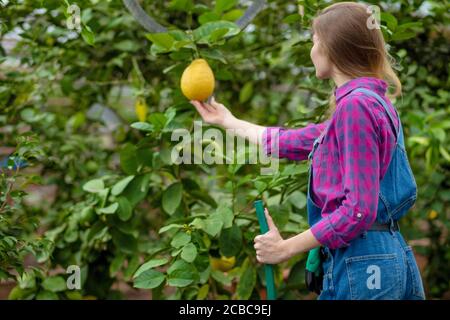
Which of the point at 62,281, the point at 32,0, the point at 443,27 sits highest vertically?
the point at 32,0

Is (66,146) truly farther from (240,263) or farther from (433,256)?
(433,256)

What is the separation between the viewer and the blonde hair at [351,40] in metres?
1.29

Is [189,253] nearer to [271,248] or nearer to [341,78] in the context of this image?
[271,248]

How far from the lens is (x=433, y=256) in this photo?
2768mm

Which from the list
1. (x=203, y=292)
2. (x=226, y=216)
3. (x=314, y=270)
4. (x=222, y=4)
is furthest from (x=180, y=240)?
(x=222, y=4)

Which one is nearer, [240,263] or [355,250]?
[355,250]

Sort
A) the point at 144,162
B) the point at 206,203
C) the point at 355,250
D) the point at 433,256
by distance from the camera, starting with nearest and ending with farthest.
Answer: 1. the point at 355,250
2. the point at 144,162
3. the point at 206,203
4. the point at 433,256

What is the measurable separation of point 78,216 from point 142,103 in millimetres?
471

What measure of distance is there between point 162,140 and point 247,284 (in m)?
0.50

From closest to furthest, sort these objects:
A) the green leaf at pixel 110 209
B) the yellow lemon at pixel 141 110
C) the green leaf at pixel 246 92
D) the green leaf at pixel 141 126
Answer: the green leaf at pixel 141 126, the green leaf at pixel 110 209, the yellow lemon at pixel 141 110, the green leaf at pixel 246 92

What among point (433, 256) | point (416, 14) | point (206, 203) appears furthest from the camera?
point (433, 256)

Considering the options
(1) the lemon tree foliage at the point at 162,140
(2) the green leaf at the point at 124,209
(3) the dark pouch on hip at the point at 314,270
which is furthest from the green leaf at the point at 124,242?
(3) the dark pouch on hip at the point at 314,270

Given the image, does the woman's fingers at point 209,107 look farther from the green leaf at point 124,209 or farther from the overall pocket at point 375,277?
the overall pocket at point 375,277
